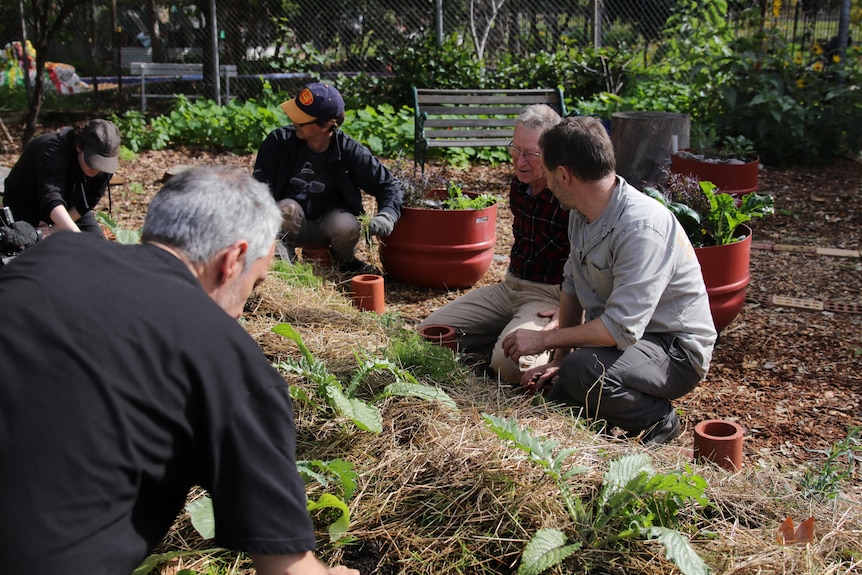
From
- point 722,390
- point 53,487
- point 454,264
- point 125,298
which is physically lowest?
point 722,390

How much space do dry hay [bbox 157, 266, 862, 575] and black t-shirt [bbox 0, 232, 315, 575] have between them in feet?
2.88

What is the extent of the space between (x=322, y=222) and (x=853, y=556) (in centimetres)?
377

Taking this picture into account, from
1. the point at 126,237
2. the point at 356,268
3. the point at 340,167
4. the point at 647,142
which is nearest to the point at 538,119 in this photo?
the point at 340,167

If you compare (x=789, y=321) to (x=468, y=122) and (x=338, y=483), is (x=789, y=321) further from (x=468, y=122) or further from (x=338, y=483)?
(x=468, y=122)

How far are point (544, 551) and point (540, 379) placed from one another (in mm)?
1443

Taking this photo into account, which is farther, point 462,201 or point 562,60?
point 562,60

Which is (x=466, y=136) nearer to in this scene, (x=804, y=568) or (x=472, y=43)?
(x=472, y=43)

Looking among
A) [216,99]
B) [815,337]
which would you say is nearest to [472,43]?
[216,99]

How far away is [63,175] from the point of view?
185 inches

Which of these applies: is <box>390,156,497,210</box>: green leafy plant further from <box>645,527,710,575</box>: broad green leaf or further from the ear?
the ear

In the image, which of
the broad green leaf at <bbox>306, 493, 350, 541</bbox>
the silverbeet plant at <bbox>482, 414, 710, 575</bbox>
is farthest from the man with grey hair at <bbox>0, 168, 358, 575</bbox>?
the silverbeet plant at <bbox>482, 414, 710, 575</bbox>

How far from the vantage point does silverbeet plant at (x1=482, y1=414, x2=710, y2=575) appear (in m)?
2.11

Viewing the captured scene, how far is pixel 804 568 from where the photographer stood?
2137 millimetres

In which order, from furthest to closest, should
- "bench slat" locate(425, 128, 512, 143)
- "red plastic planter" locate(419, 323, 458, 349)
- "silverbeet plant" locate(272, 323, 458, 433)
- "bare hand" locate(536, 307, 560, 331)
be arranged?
"bench slat" locate(425, 128, 512, 143) → "bare hand" locate(536, 307, 560, 331) → "red plastic planter" locate(419, 323, 458, 349) → "silverbeet plant" locate(272, 323, 458, 433)
